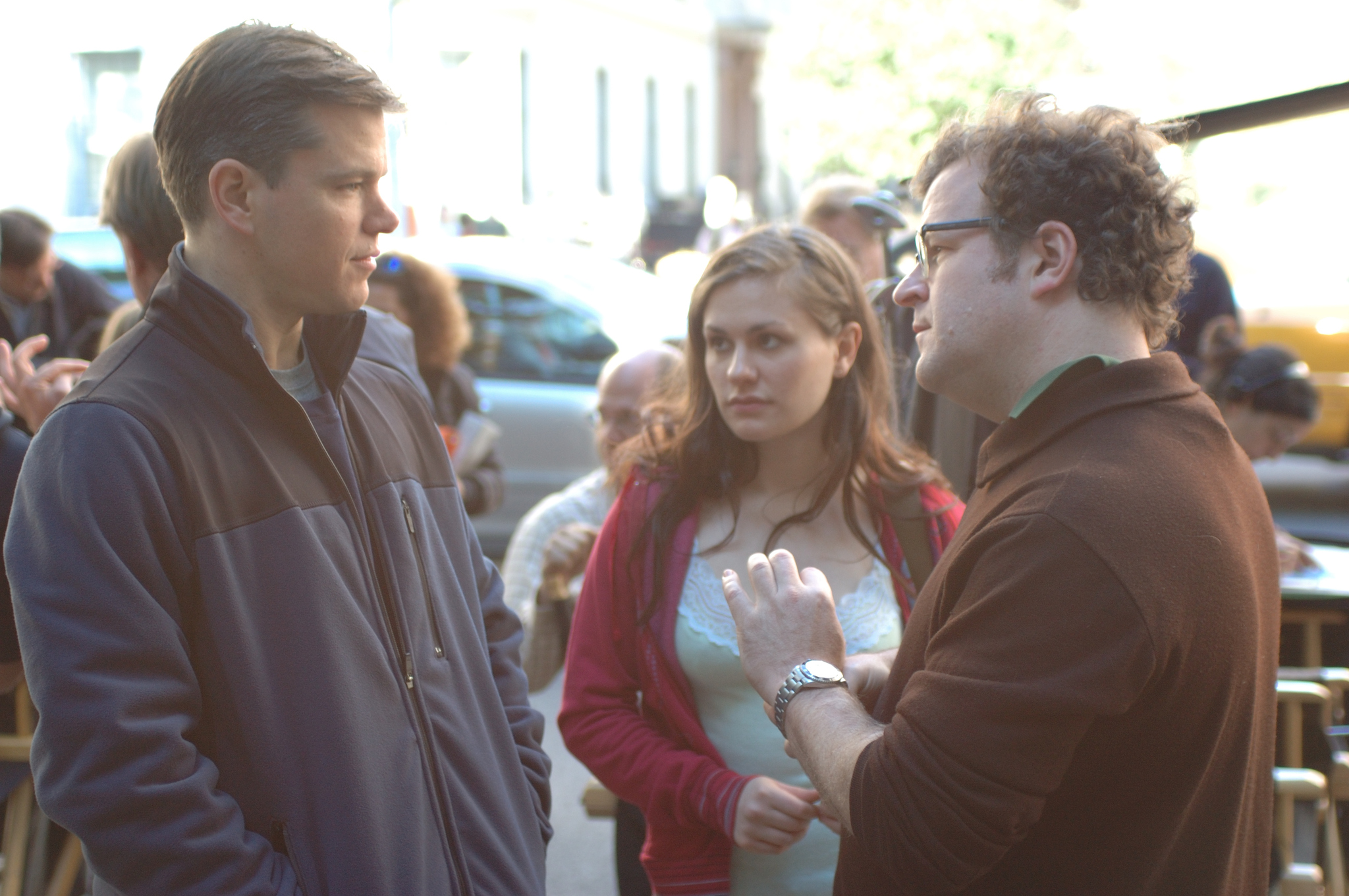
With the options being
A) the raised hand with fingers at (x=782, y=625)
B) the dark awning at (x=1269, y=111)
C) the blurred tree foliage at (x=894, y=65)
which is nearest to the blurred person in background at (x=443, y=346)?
the dark awning at (x=1269, y=111)

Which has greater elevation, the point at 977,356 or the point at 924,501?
the point at 977,356

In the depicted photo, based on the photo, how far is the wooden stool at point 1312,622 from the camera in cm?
299

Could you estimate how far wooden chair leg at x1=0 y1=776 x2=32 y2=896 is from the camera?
2695 millimetres

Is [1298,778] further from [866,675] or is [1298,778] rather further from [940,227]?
[940,227]

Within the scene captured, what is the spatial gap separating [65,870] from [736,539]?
1779 millimetres

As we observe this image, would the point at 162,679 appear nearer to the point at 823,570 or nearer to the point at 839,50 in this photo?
the point at 823,570

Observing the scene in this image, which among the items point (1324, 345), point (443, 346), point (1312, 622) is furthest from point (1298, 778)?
point (1324, 345)

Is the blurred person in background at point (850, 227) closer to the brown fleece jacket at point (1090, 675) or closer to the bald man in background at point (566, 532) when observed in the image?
the bald man in background at point (566, 532)

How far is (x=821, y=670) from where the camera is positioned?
1.64 m

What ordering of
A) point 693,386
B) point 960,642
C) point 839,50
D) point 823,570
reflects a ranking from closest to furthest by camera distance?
point 960,642
point 823,570
point 693,386
point 839,50

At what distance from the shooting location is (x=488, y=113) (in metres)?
25.8

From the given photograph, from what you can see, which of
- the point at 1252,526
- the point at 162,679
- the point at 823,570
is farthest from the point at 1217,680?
the point at 162,679

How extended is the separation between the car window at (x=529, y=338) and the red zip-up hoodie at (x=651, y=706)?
4.82 m

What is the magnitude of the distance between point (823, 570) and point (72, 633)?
1.35 metres
